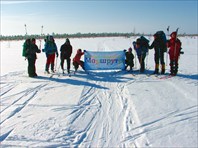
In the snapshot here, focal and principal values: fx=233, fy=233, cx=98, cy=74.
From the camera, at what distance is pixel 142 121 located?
5035mm

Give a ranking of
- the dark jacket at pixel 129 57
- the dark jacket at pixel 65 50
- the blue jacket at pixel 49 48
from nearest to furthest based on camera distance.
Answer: the dark jacket at pixel 65 50 < the blue jacket at pixel 49 48 < the dark jacket at pixel 129 57

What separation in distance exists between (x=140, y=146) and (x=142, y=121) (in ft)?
3.50

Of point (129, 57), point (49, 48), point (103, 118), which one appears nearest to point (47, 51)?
point (49, 48)

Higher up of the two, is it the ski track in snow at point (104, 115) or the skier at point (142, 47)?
the skier at point (142, 47)

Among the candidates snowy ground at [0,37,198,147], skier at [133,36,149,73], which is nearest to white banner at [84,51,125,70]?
skier at [133,36,149,73]

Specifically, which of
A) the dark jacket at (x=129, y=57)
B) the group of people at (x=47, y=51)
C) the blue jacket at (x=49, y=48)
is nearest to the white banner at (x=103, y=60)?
the dark jacket at (x=129, y=57)

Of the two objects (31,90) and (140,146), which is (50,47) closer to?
(31,90)

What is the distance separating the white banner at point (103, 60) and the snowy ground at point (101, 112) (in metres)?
1.67

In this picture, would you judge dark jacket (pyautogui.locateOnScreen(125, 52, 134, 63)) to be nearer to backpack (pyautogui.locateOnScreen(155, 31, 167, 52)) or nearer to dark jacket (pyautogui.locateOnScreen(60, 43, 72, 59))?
backpack (pyautogui.locateOnScreen(155, 31, 167, 52))

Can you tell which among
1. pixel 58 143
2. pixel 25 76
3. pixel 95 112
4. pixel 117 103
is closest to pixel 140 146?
pixel 58 143

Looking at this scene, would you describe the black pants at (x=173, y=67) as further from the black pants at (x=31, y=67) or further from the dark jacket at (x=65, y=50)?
the black pants at (x=31, y=67)

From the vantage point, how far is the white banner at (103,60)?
35.3 feet

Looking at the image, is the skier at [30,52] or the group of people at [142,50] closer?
the group of people at [142,50]

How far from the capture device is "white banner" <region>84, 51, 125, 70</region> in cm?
1077
